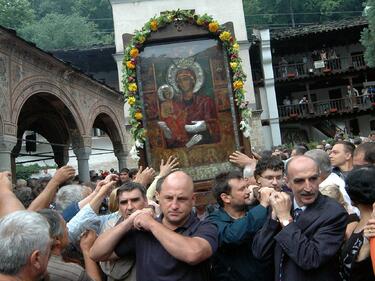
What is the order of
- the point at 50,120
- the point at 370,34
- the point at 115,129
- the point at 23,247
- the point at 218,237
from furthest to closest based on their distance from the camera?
the point at 370,34 → the point at 115,129 → the point at 50,120 → the point at 218,237 → the point at 23,247

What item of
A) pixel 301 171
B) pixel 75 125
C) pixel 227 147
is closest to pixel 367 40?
pixel 75 125

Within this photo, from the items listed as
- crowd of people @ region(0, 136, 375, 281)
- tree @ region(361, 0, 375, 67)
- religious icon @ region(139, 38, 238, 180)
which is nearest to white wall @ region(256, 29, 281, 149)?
tree @ region(361, 0, 375, 67)

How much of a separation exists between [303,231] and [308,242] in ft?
0.40

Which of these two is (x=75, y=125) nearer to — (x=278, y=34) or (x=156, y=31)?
(x=156, y=31)

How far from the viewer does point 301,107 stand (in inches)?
1208

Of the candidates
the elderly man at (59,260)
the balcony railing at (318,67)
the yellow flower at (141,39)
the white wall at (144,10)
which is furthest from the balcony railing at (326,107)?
the elderly man at (59,260)

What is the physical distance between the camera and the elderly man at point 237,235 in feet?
10.6

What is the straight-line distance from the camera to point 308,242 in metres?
2.76

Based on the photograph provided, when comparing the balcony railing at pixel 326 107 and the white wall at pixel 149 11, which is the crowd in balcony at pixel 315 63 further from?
the white wall at pixel 149 11

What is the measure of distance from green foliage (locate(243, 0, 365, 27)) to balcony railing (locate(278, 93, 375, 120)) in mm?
13303

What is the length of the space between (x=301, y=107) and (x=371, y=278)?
29.0 metres

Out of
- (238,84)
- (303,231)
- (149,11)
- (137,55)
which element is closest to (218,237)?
(303,231)

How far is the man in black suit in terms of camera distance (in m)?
2.74

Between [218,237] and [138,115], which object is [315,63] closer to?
[138,115]
